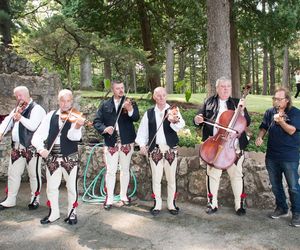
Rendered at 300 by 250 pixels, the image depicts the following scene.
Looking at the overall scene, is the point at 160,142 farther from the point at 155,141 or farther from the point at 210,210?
the point at 210,210

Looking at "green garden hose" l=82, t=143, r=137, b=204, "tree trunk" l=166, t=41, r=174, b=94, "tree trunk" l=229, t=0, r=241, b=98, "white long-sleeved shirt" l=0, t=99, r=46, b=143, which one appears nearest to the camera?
"white long-sleeved shirt" l=0, t=99, r=46, b=143

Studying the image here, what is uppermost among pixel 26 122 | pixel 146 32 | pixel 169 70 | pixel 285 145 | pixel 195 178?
pixel 146 32

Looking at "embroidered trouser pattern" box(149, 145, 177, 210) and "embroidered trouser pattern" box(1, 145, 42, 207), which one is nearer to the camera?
"embroidered trouser pattern" box(149, 145, 177, 210)

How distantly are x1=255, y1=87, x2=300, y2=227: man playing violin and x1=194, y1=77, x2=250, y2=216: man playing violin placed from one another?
1.04 ft

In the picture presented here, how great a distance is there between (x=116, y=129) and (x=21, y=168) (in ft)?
4.43

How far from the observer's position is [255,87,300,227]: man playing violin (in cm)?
410

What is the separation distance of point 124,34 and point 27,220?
22.3 feet

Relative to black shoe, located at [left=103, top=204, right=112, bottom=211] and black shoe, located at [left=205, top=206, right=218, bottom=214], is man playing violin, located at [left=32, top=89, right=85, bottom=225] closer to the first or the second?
black shoe, located at [left=103, top=204, right=112, bottom=211]

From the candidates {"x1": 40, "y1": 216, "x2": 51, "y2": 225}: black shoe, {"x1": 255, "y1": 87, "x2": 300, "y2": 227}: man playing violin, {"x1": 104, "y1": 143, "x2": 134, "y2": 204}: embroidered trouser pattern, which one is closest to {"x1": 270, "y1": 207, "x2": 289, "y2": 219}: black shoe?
{"x1": 255, "y1": 87, "x2": 300, "y2": 227}: man playing violin

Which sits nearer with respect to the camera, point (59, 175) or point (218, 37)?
point (59, 175)

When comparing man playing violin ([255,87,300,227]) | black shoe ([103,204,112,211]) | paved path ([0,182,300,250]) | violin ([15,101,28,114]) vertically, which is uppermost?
violin ([15,101,28,114])

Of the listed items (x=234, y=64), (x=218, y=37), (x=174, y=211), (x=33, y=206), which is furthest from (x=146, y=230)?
(x=234, y=64)

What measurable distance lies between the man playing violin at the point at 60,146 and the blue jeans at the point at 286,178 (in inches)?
89.4

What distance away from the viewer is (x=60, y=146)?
4273 millimetres
